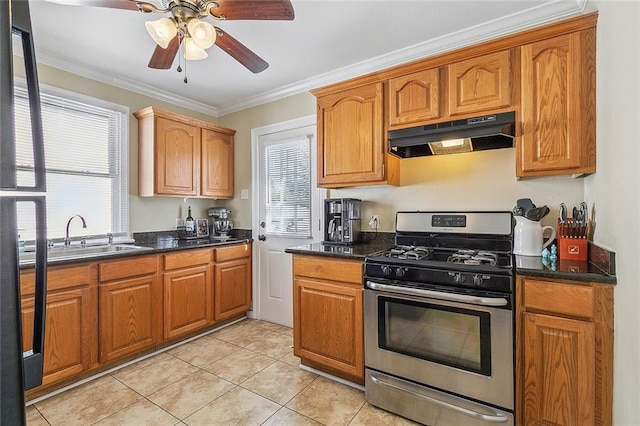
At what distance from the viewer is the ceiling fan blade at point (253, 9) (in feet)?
4.88

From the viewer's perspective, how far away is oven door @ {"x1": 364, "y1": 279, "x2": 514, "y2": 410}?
163cm

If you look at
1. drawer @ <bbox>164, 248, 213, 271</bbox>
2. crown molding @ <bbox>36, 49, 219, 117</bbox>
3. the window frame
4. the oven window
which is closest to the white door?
drawer @ <bbox>164, 248, 213, 271</bbox>

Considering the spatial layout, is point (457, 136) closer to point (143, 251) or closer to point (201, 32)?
point (201, 32)

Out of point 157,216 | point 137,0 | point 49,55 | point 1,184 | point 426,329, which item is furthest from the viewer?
point 157,216

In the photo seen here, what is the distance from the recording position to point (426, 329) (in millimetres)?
1840

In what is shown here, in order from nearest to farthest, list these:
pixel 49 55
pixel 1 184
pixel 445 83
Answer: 1. pixel 1 184
2. pixel 445 83
3. pixel 49 55

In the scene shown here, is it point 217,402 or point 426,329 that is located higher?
point 426,329

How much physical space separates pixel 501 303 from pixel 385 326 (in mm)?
688

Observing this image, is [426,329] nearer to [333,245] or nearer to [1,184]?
[333,245]

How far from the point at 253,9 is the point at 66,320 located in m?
2.31

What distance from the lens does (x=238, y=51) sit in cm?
Result: 191

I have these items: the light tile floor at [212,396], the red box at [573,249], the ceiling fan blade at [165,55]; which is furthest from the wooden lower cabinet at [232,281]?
the red box at [573,249]

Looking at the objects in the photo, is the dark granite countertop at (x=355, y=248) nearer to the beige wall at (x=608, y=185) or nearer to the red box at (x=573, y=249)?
the beige wall at (x=608, y=185)

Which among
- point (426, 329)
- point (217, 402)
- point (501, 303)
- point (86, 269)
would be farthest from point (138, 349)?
point (501, 303)
